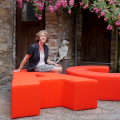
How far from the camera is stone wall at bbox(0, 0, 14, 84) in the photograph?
493cm

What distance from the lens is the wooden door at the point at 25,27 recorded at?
613 centimetres

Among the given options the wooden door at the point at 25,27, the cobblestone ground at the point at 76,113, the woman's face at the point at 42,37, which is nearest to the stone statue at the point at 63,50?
the wooden door at the point at 25,27

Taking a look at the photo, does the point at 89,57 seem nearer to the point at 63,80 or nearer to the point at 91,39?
the point at 91,39

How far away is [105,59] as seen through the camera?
769cm

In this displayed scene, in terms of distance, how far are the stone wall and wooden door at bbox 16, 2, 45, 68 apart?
36.4 inches

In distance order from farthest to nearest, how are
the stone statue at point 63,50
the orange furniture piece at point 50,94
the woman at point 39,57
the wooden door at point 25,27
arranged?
1. the wooden door at point 25,27
2. the stone statue at point 63,50
3. the woman at point 39,57
4. the orange furniture piece at point 50,94

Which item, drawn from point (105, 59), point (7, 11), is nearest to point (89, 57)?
point (105, 59)

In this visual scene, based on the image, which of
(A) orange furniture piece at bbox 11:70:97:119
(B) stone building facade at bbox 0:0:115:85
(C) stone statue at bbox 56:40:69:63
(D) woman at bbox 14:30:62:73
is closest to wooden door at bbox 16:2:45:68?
(B) stone building facade at bbox 0:0:115:85

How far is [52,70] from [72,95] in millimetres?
1091

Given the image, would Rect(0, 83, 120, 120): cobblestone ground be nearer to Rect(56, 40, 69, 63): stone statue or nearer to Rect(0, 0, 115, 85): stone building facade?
Rect(0, 0, 115, 85): stone building facade

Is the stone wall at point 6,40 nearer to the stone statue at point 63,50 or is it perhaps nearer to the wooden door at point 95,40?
the stone statue at point 63,50

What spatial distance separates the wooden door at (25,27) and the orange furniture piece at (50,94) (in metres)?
3.21

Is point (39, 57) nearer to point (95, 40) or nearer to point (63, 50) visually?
point (63, 50)

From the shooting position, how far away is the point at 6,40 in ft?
16.6
